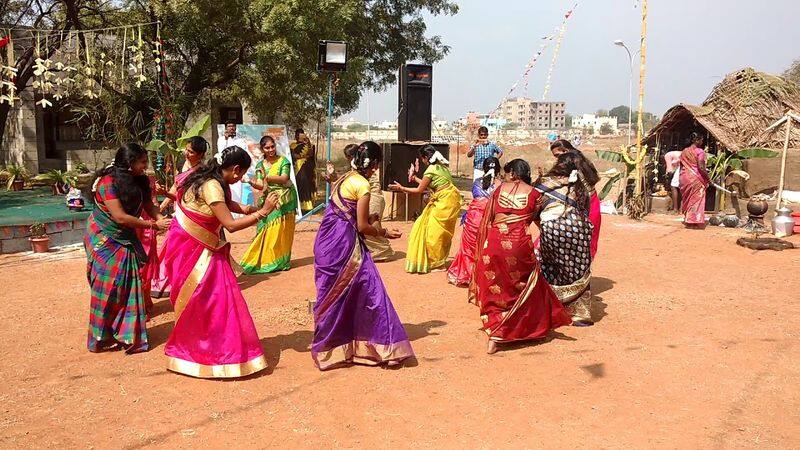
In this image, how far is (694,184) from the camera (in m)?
11.6

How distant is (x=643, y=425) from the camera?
150 inches

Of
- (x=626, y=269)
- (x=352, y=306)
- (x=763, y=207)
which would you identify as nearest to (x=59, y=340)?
(x=352, y=306)

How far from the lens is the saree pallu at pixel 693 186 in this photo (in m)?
11.6

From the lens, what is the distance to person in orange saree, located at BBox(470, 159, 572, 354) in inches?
204

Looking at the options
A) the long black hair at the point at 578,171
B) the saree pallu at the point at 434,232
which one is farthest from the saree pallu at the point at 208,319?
the saree pallu at the point at 434,232

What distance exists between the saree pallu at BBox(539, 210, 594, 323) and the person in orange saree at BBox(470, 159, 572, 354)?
469 millimetres

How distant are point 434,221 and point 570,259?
7.85 feet

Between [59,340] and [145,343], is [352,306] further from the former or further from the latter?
[59,340]

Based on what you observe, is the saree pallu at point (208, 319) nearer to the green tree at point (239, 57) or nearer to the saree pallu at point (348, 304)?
the saree pallu at point (348, 304)

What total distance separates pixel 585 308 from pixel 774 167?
364 inches

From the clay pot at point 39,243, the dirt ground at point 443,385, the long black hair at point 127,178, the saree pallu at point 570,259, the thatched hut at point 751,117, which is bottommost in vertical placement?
the dirt ground at point 443,385

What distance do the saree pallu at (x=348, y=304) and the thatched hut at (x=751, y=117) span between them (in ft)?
34.8

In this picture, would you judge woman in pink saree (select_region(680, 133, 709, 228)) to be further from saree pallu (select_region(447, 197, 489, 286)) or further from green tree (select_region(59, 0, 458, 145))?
green tree (select_region(59, 0, 458, 145))

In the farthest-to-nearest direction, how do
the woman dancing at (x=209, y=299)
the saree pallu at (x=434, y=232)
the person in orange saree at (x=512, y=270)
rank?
1. the saree pallu at (x=434, y=232)
2. the person in orange saree at (x=512, y=270)
3. the woman dancing at (x=209, y=299)
